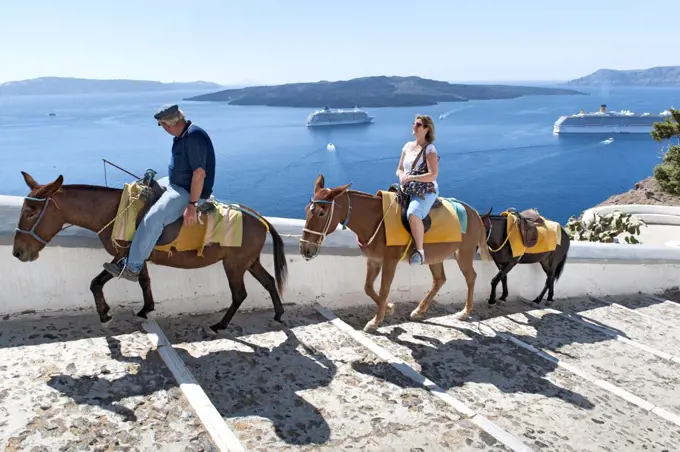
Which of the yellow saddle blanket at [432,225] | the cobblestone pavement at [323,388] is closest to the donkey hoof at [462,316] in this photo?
the cobblestone pavement at [323,388]

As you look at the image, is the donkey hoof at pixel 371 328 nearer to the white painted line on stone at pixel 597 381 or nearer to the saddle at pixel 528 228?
the white painted line on stone at pixel 597 381

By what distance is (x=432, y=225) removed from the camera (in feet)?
18.5

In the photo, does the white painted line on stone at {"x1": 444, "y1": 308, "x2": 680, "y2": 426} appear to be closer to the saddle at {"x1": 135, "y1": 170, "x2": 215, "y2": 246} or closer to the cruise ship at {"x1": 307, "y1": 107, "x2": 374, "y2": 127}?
the saddle at {"x1": 135, "y1": 170, "x2": 215, "y2": 246}

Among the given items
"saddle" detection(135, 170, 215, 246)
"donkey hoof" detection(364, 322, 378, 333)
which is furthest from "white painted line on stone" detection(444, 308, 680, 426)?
"saddle" detection(135, 170, 215, 246)

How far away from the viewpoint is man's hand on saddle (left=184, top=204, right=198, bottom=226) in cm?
434

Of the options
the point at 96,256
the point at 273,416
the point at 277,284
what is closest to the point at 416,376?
the point at 273,416

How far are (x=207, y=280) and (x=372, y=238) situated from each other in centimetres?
173

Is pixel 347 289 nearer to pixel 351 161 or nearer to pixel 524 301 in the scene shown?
pixel 524 301

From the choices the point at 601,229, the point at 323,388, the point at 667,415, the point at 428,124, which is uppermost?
the point at 428,124

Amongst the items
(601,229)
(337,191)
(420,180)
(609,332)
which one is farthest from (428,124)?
(601,229)

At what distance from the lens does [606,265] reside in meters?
9.13

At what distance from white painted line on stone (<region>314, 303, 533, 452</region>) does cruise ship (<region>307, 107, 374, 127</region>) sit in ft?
301

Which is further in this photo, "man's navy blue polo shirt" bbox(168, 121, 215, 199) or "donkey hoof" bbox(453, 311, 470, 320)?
"donkey hoof" bbox(453, 311, 470, 320)

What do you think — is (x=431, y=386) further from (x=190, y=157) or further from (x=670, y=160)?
(x=670, y=160)
